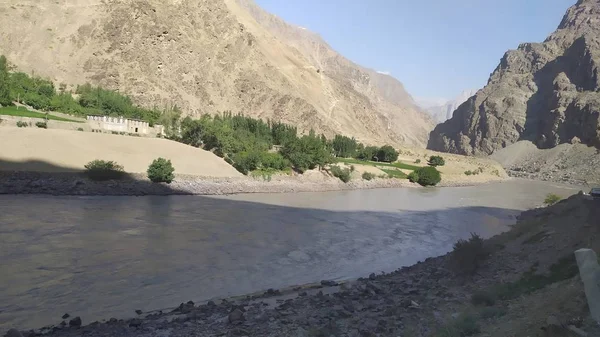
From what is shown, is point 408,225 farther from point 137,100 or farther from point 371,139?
point 371,139

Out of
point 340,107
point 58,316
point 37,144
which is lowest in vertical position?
point 58,316

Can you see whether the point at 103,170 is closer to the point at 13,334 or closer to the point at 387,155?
the point at 13,334

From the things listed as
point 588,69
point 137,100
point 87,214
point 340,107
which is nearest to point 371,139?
point 340,107

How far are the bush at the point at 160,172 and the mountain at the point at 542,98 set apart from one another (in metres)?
108

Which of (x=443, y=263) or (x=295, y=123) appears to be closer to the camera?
(x=443, y=263)

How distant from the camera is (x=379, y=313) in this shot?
32.4ft

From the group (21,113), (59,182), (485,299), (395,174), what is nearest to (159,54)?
(21,113)

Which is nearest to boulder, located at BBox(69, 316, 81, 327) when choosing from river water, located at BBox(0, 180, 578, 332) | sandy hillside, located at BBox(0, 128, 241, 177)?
river water, located at BBox(0, 180, 578, 332)

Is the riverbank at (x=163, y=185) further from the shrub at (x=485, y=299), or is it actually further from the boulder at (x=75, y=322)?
the shrub at (x=485, y=299)

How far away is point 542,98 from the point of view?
14975 centimetres

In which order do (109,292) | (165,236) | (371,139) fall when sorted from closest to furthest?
(109,292), (165,236), (371,139)

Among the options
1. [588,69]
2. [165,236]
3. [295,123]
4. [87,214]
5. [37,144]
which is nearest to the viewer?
[165,236]

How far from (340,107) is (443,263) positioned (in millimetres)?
107127

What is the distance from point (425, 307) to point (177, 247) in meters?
11.0
